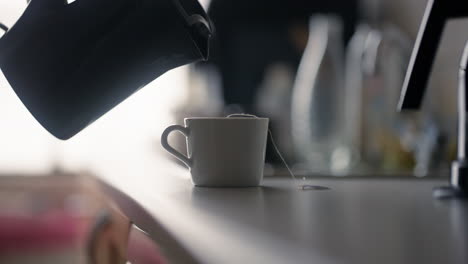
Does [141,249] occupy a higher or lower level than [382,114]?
lower

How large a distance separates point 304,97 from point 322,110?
74 mm

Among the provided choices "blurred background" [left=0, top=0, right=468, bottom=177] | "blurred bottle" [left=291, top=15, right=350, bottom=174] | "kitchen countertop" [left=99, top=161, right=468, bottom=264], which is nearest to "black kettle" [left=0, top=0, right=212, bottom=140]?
"kitchen countertop" [left=99, top=161, right=468, bottom=264]

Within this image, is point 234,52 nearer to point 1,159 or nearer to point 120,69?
point 1,159

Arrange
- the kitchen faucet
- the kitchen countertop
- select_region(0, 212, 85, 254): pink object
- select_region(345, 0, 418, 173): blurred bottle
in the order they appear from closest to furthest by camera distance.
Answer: the kitchen countertop, the kitchen faucet, select_region(345, 0, 418, 173): blurred bottle, select_region(0, 212, 85, 254): pink object

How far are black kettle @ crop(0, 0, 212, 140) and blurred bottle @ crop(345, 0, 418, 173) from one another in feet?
4.03

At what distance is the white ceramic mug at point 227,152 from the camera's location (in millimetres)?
777

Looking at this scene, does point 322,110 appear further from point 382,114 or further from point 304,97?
point 382,114

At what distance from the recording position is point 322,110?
1942mm

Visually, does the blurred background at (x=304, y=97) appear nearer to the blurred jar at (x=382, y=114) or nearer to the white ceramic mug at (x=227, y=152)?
the blurred jar at (x=382, y=114)

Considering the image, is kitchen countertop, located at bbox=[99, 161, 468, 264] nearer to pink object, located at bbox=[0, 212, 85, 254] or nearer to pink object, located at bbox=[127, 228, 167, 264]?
pink object, located at bbox=[127, 228, 167, 264]

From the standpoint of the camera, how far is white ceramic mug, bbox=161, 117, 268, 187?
0.78 metres

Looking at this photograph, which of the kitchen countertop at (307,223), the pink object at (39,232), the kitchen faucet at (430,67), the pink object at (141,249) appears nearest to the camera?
the kitchen countertop at (307,223)

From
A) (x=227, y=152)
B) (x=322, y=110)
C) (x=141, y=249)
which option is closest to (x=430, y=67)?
(x=227, y=152)

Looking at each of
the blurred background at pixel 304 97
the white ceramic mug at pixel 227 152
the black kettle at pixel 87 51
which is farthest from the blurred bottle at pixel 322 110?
the black kettle at pixel 87 51
